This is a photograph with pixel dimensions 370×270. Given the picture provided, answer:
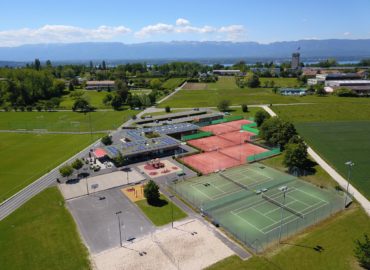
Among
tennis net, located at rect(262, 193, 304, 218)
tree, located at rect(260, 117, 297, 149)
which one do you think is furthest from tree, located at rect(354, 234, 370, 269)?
tree, located at rect(260, 117, 297, 149)

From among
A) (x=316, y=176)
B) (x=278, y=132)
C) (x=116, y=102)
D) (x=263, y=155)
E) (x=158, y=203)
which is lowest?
(x=158, y=203)

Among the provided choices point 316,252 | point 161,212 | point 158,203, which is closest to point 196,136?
point 158,203

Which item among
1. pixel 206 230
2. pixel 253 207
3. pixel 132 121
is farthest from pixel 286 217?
pixel 132 121

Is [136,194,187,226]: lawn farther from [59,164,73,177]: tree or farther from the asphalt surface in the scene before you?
[59,164,73,177]: tree

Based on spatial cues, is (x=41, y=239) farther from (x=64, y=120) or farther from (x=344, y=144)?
(x=64, y=120)

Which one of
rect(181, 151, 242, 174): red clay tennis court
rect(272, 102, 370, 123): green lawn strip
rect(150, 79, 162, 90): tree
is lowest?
rect(181, 151, 242, 174): red clay tennis court

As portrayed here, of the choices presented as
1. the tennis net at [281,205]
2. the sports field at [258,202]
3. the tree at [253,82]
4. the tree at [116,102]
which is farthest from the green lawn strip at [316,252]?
the tree at [253,82]

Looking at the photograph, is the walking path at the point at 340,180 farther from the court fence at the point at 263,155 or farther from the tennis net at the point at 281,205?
the tennis net at the point at 281,205
